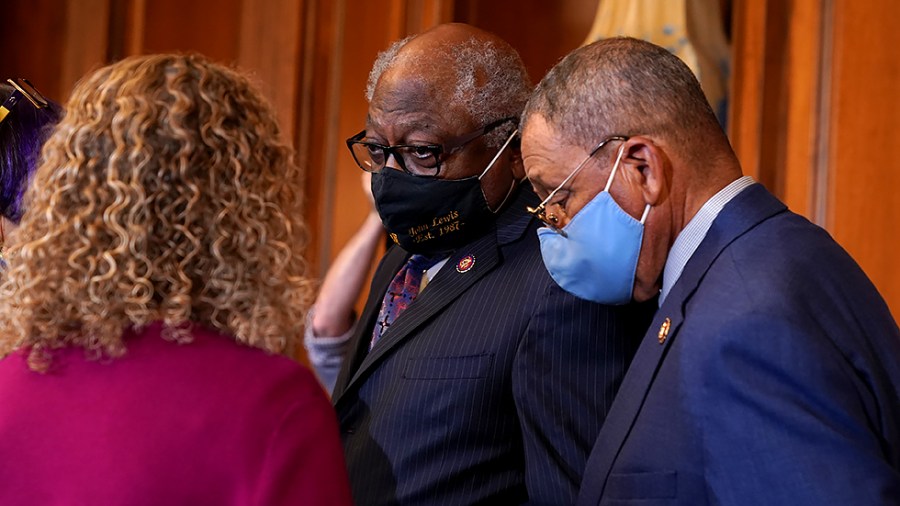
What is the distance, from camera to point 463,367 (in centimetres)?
192

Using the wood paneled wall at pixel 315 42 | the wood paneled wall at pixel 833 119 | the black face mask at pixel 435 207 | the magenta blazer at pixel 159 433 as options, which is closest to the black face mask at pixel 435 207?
the black face mask at pixel 435 207

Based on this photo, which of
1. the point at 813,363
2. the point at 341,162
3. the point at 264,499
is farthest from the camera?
the point at 341,162

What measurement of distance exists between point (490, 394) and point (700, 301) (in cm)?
41

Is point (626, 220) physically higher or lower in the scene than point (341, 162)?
higher

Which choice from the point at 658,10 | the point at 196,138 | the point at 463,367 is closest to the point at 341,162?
the point at 658,10

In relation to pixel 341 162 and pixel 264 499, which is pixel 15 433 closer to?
pixel 264 499

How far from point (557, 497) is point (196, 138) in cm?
78

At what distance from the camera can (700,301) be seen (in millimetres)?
1625

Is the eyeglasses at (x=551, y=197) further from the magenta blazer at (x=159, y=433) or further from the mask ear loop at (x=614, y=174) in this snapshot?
the magenta blazer at (x=159, y=433)

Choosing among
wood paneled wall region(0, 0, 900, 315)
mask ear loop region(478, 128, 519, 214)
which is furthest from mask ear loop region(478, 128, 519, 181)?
wood paneled wall region(0, 0, 900, 315)

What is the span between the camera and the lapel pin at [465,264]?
82.2 inches

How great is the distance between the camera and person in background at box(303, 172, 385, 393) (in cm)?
293

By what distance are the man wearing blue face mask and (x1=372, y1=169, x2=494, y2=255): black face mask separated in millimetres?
226

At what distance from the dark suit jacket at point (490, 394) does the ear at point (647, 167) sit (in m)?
0.23
